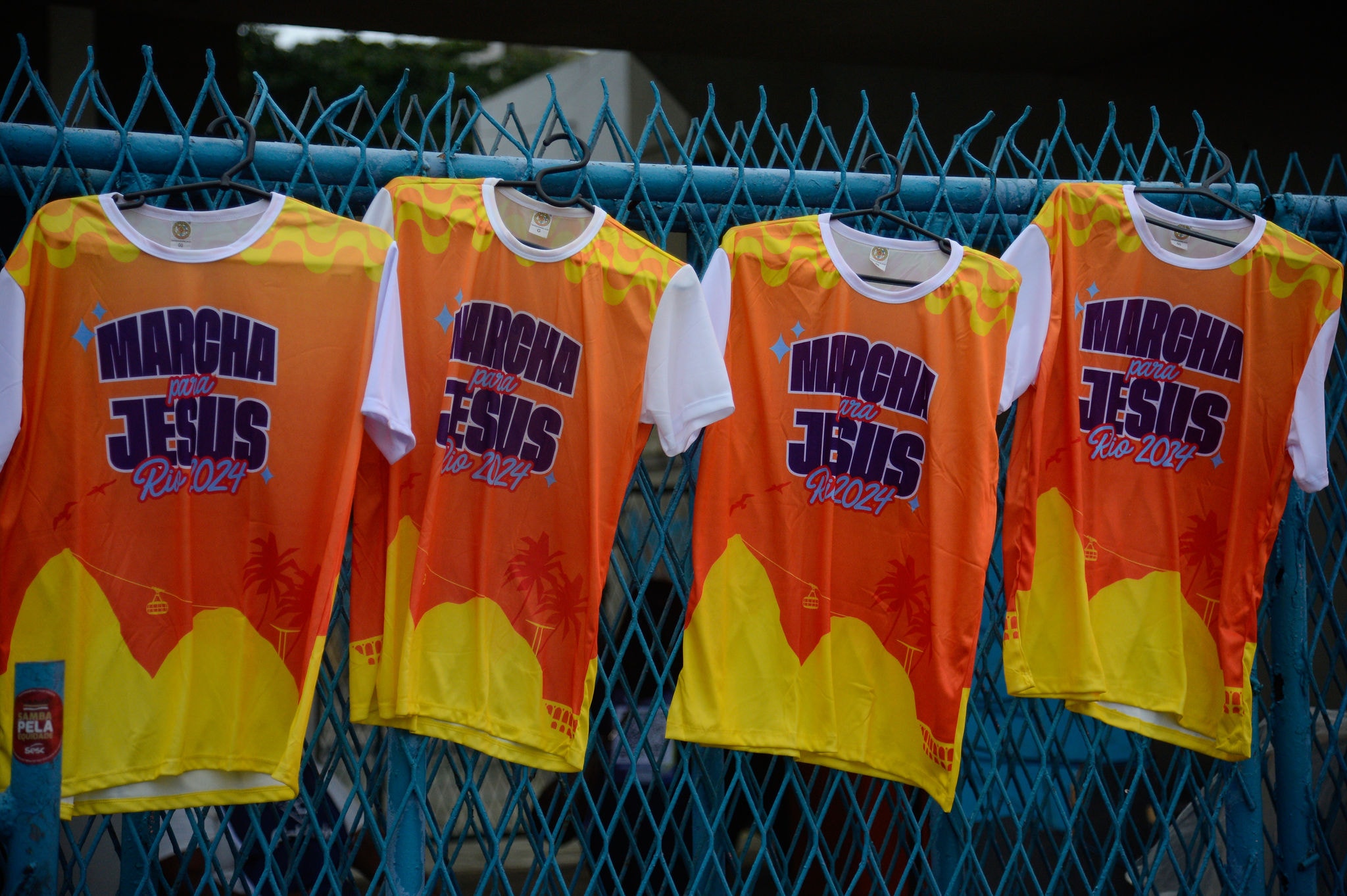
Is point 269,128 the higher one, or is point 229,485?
point 269,128

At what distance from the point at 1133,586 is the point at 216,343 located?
1.95 meters

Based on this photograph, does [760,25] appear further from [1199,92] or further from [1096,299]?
[1096,299]

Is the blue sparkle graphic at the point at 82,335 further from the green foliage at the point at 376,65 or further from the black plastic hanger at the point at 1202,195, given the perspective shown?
the green foliage at the point at 376,65

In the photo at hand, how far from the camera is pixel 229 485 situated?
6.47 ft

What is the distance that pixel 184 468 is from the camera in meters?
1.96

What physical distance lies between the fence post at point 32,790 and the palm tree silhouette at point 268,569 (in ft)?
1.76

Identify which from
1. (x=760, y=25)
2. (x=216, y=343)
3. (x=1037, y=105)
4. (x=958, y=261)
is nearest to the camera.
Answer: (x=216, y=343)

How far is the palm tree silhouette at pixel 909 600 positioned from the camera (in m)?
2.22

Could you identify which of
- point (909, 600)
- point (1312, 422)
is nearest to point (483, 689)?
point (909, 600)

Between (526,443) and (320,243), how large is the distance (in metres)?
0.53

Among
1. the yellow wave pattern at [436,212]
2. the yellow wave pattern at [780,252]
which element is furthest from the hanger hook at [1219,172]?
the yellow wave pattern at [436,212]

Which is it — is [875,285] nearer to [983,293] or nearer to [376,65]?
[983,293]

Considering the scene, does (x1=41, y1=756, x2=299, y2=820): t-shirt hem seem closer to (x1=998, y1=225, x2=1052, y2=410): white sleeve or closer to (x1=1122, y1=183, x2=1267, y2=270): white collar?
(x1=998, y1=225, x2=1052, y2=410): white sleeve

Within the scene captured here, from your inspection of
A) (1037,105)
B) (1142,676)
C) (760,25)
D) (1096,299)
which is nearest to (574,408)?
(1096,299)
